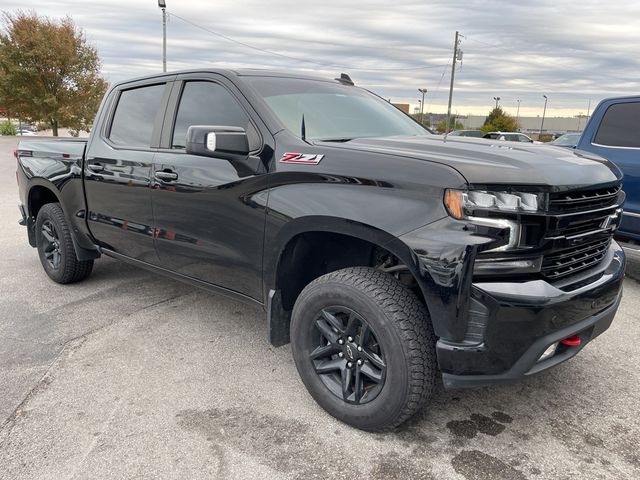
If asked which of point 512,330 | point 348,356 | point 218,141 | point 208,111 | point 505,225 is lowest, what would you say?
point 348,356

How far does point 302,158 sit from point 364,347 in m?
1.02

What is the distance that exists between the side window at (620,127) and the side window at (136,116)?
465 cm

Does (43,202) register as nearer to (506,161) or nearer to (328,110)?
(328,110)

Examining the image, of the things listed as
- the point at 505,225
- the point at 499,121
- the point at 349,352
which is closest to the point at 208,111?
the point at 349,352

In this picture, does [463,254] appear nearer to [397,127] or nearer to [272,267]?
[272,267]

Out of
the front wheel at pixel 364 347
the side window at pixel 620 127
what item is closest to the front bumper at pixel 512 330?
the front wheel at pixel 364 347

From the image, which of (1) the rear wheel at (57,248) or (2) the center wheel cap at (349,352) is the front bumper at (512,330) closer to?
(2) the center wheel cap at (349,352)

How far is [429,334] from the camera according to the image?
252 cm

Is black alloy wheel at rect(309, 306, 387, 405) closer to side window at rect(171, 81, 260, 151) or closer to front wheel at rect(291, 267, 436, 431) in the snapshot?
front wheel at rect(291, 267, 436, 431)

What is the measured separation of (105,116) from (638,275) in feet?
18.2

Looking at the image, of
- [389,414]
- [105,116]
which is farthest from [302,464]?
[105,116]

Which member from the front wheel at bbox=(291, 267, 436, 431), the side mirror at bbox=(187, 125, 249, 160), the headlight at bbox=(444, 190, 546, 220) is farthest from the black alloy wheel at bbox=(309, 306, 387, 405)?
the side mirror at bbox=(187, 125, 249, 160)

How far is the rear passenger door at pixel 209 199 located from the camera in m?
3.10

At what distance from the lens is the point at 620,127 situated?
19.0 ft
